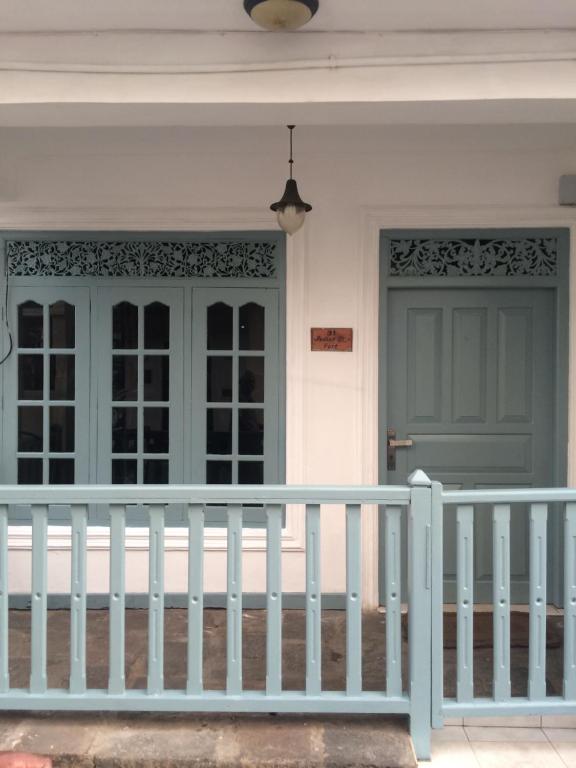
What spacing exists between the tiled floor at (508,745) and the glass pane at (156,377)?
2.35 m

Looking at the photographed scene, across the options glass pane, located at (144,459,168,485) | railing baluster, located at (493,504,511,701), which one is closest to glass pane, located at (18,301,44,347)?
glass pane, located at (144,459,168,485)

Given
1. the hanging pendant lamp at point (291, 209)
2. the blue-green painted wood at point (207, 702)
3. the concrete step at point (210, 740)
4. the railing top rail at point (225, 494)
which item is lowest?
the concrete step at point (210, 740)

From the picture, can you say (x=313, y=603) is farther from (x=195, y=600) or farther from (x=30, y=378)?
(x=30, y=378)

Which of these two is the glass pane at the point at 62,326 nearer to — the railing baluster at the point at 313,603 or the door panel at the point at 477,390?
the door panel at the point at 477,390

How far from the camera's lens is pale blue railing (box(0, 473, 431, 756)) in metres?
2.39

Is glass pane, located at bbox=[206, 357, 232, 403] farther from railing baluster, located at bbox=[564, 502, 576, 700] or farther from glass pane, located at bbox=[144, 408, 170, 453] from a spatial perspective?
railing baluster, located at bbox=[564, 502, 576, 700]

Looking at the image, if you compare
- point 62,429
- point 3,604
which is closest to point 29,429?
point 62,429

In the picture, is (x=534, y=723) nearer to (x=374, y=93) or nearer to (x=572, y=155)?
(x=374, y=93)

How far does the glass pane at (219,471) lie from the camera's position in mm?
3932

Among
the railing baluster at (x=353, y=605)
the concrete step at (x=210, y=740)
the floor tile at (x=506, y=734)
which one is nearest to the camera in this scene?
the concrete step at (x=210, y=740)

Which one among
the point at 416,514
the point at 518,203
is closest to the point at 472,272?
the point at 518,203

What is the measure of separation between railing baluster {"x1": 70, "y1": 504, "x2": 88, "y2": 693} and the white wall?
1.42 m

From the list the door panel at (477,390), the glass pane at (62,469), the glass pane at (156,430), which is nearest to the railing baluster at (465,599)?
A: the door panel at (477,390)

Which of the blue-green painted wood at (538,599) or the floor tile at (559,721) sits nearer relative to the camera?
the blue-green painted wood at (538,599)
